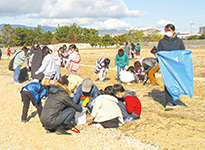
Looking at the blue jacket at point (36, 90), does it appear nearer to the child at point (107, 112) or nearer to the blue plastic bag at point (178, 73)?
the child at point (107, 112)

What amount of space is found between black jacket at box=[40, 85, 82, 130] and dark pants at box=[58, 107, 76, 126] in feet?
0.28

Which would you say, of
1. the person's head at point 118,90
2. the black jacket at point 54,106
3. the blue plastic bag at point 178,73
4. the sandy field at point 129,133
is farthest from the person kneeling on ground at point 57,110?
the blue plastic bag at point 178,73

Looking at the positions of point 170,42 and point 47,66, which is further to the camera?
point 47,66

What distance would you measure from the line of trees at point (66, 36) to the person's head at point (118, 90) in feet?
159

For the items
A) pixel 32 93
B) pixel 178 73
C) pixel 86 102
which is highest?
pixel 178 73

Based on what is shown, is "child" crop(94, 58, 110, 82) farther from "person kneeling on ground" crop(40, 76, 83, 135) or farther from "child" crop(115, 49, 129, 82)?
"person kneeling on ground" crop(40, 76, 83, 135)

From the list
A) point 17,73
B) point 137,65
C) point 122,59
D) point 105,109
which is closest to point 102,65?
point 122,59

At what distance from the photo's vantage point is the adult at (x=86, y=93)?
5.11m

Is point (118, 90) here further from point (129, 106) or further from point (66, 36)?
point (66, 36)

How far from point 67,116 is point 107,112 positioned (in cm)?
84

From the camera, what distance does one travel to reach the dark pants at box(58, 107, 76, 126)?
4.43 m

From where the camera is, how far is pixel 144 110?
5844mm

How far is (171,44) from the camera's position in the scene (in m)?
5.55

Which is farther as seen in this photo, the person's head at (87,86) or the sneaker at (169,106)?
the sneaker at (169,106)
